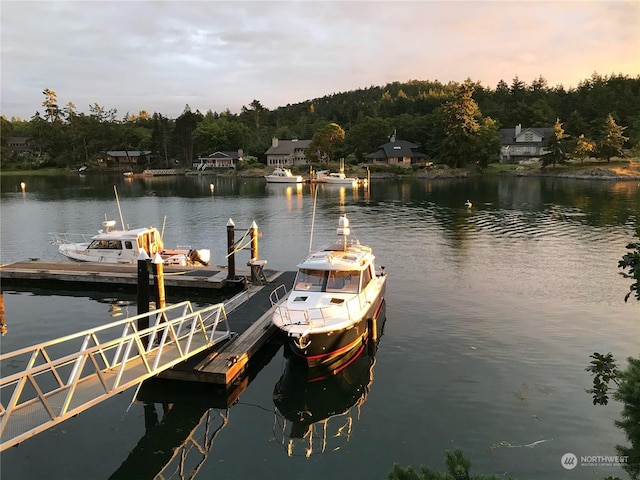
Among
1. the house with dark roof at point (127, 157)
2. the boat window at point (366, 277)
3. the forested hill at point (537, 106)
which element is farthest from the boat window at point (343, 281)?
the house with dark roof at point (127, 157)

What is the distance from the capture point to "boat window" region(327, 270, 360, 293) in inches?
666

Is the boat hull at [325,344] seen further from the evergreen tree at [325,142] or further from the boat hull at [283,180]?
the evergreen tree at [325,142]

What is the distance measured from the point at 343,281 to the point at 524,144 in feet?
370

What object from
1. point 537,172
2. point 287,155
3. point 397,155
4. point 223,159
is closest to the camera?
point 537,172

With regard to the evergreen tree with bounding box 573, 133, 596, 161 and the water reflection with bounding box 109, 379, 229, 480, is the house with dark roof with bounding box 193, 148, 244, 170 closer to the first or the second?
the evergreen tree with bounding box 573, 133, 596, 161

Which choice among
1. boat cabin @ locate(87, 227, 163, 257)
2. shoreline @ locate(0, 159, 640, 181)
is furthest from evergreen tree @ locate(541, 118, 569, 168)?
boat cabin @ locate(87, 227, 163, 257)

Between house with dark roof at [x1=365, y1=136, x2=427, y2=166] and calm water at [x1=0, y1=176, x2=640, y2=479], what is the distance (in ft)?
255

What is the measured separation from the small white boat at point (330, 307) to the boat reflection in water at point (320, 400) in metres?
0.55

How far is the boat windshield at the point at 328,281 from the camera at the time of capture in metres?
17.0

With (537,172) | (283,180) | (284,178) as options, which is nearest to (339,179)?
(284,178)

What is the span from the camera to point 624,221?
4356 centimetres

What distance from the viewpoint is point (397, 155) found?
115 meters

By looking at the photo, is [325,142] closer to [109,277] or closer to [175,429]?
[109,277]

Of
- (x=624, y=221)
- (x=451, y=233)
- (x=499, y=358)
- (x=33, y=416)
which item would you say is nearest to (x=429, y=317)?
(x=499, y=358)
